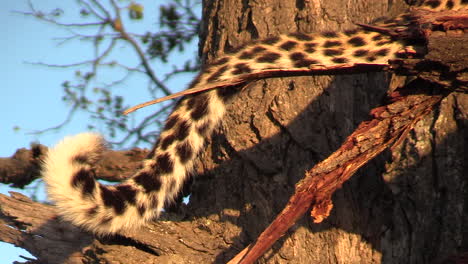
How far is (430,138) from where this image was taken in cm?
317

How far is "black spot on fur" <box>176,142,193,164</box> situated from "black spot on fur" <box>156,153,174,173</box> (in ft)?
0.18

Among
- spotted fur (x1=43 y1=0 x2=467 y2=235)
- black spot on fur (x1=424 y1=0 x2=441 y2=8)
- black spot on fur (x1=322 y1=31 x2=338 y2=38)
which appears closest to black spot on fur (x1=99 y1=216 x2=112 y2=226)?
spotted fur (x1=43 y1=0 x2=467 y2=235)

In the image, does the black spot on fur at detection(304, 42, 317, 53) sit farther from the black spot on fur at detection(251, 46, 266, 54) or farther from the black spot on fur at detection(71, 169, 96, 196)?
the black spot on fur at detection(71, 169, 96, 196)

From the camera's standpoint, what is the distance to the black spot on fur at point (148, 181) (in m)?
3.37

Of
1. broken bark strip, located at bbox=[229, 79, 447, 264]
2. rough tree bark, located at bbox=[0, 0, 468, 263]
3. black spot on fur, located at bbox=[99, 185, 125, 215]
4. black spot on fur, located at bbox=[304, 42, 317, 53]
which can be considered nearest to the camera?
broken bark strip, located at bbox=[229, 79, 447, 264]

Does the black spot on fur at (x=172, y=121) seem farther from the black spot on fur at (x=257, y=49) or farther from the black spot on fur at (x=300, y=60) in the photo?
the black spot on fur at (x=300, y=60)

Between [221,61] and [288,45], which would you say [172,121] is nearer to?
[221,61]

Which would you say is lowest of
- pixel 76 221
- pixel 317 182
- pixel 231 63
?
pixel 76 221

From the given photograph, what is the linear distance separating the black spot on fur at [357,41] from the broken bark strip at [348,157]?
0.37 metres

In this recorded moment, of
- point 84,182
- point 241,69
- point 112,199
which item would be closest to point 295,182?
point 241,69

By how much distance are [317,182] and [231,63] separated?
A: 86cm

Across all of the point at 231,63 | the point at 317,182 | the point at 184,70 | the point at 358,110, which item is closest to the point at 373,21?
the point at 358,110

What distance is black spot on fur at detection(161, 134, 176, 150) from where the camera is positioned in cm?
346

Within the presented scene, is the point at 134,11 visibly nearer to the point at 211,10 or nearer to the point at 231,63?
the point at 211,10
